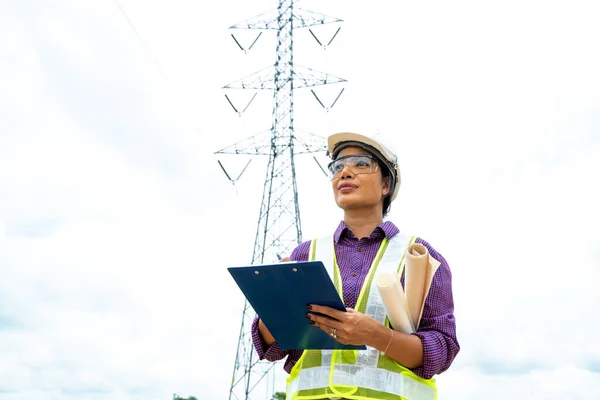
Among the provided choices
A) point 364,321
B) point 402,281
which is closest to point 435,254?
point 402,281

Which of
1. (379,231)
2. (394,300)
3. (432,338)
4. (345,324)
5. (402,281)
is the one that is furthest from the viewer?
(379,231)

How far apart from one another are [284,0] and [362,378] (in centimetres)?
1661

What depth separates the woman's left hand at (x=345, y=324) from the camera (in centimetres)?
283

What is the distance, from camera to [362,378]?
9.84 feet

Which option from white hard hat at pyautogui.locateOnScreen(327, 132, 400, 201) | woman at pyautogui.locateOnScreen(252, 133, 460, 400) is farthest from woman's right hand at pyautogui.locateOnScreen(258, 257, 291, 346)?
white hard hat at pyautogui.locateOnScreen(327, 132, 400, 201)

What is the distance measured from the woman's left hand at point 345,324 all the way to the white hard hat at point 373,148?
0.95 meters

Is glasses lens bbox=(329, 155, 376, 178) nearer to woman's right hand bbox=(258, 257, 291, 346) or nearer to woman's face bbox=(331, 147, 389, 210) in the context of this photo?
woman's face bbox=(331, 147, 389, 210)

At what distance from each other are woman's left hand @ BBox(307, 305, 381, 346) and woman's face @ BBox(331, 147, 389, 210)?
2.50 ft

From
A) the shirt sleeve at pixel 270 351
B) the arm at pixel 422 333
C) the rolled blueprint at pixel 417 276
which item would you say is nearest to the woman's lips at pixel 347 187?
the arm at pixel 422 333

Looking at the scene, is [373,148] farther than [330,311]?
Yes

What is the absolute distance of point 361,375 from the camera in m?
3.01

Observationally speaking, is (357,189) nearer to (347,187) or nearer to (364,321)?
(347,187)

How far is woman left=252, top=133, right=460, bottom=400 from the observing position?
294cm

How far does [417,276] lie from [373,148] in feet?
2.53
